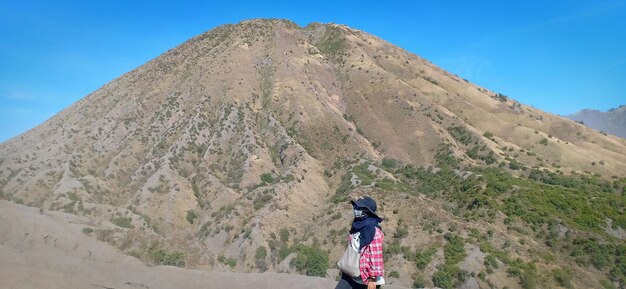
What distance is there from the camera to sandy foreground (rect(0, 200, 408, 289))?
12508 mm

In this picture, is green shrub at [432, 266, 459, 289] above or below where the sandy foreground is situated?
below

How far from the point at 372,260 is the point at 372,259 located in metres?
0.02

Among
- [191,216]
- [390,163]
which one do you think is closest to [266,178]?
[191,216]

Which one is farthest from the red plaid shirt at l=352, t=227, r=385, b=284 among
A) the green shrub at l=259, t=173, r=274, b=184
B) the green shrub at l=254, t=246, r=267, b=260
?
the green shrub at l=259, t=173, r=274, b=184

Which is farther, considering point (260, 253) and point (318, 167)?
point (318, 167)

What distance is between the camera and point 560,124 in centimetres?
6938

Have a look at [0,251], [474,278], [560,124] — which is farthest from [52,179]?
[560,124]

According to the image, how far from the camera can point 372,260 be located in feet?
23.4

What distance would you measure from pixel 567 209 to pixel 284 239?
24.5 metres

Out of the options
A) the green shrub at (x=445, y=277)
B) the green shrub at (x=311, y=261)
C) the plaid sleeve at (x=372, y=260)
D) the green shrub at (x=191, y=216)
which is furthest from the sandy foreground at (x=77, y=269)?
the green shrub at (x=191, y=216)

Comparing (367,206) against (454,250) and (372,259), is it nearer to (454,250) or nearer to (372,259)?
(372,259)

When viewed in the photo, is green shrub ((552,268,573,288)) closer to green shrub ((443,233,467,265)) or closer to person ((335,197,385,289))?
green shrub ((443,233,467,265))

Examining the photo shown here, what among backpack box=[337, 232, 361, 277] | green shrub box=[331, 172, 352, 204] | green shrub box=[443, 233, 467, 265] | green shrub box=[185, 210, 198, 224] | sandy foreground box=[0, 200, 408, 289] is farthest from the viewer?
green shrub box=[185, 210, 198, 224]

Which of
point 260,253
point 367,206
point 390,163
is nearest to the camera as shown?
point 367,206
